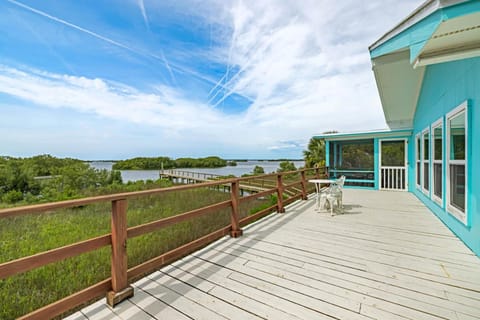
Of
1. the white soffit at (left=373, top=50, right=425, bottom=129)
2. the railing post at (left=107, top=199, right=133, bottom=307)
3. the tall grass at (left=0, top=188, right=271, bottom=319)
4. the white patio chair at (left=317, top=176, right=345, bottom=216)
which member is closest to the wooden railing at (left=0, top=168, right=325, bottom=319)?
the railing post at (left=107, top=199, right=133, bottom=307)

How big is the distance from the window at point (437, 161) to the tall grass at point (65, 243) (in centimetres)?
470

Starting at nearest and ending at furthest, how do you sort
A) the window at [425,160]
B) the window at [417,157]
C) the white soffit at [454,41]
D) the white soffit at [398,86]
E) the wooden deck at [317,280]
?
the white soffit at [454,41] < the wooden deck at [317,280] < the white soffit at [398,86] < the window at [425,160] < the window at [417,157]

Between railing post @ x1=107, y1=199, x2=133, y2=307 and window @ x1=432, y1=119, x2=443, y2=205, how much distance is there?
5.04 metres

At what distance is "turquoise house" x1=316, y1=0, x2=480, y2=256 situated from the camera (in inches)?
61.2

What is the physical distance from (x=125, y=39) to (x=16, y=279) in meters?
9.24

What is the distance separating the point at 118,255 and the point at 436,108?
18.6ft

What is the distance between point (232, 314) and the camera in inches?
64.9

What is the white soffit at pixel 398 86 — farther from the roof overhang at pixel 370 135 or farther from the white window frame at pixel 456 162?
the white window frame at pixel 456 162

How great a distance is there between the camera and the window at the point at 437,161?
3959 mm

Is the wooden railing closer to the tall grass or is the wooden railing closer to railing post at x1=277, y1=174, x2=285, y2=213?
the tall grass

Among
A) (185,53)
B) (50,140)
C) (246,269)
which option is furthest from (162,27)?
(50,140)

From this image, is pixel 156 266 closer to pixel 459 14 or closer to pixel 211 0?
pixel 459 14

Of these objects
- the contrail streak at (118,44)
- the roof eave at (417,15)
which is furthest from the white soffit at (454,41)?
the contrail streak at (118,44)

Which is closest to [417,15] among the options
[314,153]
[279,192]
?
[279,192]
